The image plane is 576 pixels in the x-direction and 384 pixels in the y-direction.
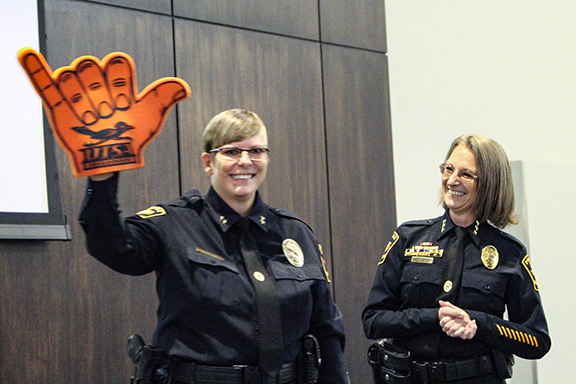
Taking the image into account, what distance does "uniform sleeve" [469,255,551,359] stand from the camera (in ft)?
8.34

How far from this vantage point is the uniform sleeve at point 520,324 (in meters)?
2.54

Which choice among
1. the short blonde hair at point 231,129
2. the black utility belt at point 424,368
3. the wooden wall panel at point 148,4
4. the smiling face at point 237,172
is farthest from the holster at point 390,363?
the wooden wall panel at point 148,4

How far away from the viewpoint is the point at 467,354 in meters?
2.59

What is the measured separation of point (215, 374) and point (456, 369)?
0.92 m

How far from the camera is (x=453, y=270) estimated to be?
2658 millimetres

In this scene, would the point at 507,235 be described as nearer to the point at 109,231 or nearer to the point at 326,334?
the point at 326,334

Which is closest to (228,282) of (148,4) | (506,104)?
(148,4)

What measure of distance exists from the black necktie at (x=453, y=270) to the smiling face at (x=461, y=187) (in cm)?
9

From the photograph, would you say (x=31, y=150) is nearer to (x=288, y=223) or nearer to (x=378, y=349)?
(x=288, y=223)

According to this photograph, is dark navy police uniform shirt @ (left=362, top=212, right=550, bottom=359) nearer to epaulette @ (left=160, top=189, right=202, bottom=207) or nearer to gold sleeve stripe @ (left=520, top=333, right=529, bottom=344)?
gold sleeve stripe @ (left=520, top=333, right=529, bottom=344)

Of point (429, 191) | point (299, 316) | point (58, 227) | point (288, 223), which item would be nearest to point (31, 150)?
point (58, 227)

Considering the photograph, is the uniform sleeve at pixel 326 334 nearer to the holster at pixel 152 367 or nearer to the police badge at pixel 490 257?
the holster at pixel 152 367

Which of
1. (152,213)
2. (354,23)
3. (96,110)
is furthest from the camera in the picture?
(354,23)

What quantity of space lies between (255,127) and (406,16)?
334cm
